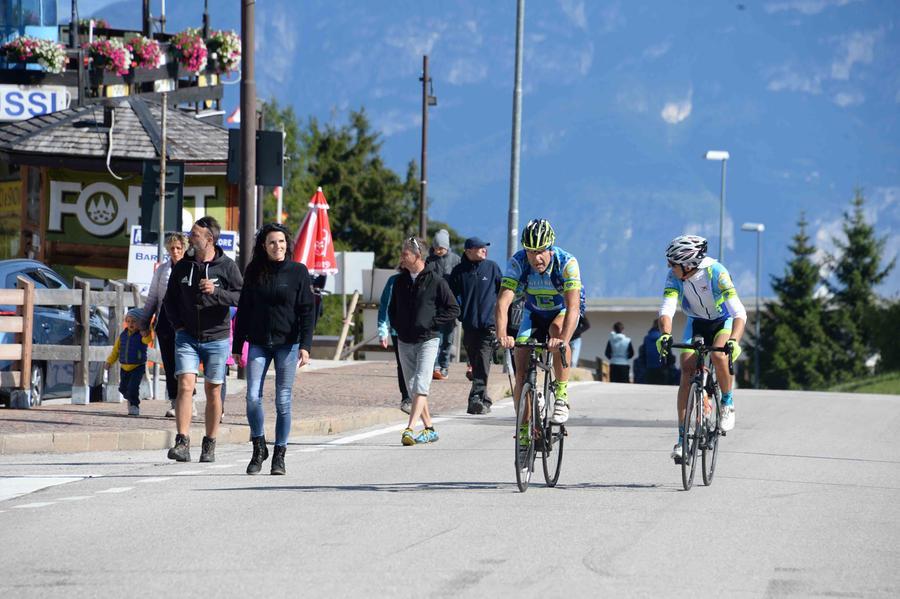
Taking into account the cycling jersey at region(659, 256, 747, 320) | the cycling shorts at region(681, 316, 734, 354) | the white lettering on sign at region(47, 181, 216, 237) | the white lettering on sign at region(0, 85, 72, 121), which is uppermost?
the white lettering on sign at region(0, 85, 72, 121)

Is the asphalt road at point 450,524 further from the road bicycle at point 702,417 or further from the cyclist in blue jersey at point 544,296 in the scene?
the cyclist in blue jersey at point 544,296

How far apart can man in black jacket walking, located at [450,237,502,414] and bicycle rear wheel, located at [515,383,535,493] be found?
22.3ft

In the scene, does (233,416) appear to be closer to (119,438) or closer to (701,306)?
(119,438)

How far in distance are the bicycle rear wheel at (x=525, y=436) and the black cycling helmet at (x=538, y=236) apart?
0.95 meters

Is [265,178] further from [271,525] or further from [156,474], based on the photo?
[271,525]

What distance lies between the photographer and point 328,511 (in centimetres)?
981

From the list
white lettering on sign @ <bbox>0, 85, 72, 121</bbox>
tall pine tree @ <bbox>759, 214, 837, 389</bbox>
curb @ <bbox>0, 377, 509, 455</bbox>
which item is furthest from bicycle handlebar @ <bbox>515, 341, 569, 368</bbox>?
tall pine tree @ <bbox>759, 214, 837, 389</bbox>

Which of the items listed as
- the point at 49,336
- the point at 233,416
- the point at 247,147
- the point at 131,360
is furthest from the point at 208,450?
the point at 247,147

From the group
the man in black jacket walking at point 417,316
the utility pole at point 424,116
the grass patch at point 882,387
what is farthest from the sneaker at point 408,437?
the utility pole at point 424,116

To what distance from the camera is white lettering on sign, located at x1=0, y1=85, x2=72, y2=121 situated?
36938 millimetres

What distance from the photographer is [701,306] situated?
1166cm

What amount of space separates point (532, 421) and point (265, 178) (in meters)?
9.29

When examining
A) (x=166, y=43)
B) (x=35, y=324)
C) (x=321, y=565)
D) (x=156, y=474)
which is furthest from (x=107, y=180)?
(x=321, y=565)

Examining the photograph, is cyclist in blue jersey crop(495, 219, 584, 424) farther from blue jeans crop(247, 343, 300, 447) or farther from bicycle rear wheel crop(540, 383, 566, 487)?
blue jeans crop(247, 343, 300, 447)
